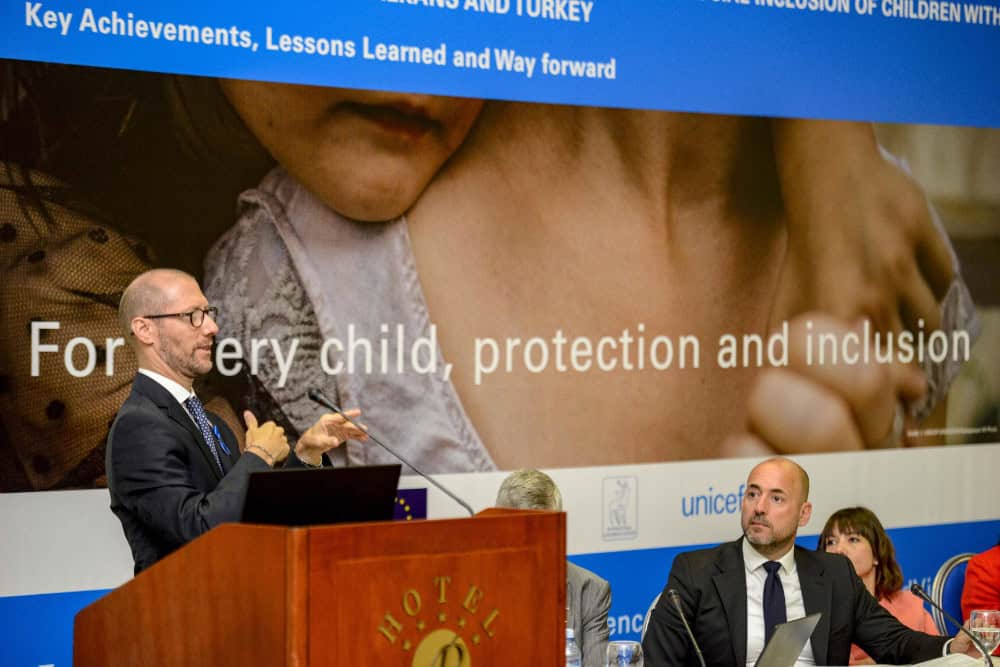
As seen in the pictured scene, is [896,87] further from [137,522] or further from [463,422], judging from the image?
[137,522]

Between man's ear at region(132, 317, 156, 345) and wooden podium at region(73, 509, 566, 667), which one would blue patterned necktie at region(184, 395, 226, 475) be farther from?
wooden podium at region(73, 509, 566, 667)

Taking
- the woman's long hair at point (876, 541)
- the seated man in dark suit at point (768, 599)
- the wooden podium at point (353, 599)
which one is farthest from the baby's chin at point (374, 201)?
the wooden podium at point (353, 599)

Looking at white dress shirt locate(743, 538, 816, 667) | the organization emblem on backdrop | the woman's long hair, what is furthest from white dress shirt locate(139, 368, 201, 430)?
the woman's long hair

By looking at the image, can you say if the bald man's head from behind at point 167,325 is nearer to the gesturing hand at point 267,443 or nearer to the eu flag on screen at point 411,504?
the gesturing hand at point 267,443

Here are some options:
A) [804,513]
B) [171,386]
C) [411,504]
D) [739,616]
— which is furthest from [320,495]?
[411,504]

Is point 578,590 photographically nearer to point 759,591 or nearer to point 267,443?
point 759,591

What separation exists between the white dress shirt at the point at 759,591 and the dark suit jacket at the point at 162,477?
1781 mm

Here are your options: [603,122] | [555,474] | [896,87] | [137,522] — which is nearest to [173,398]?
[137,522]

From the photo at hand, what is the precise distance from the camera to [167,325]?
9.94 ft

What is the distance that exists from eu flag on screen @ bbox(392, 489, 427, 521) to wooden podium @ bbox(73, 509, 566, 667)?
2.34 metres

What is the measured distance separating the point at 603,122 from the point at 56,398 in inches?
90.0

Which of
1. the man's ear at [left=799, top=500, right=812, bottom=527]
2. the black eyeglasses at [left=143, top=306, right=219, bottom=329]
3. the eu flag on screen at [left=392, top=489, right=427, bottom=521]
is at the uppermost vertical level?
the black eyeglasses at [left=143, top=306, right=219, bottom=329]

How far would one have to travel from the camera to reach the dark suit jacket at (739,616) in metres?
3.88

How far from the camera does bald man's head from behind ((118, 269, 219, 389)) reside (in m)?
3.03
